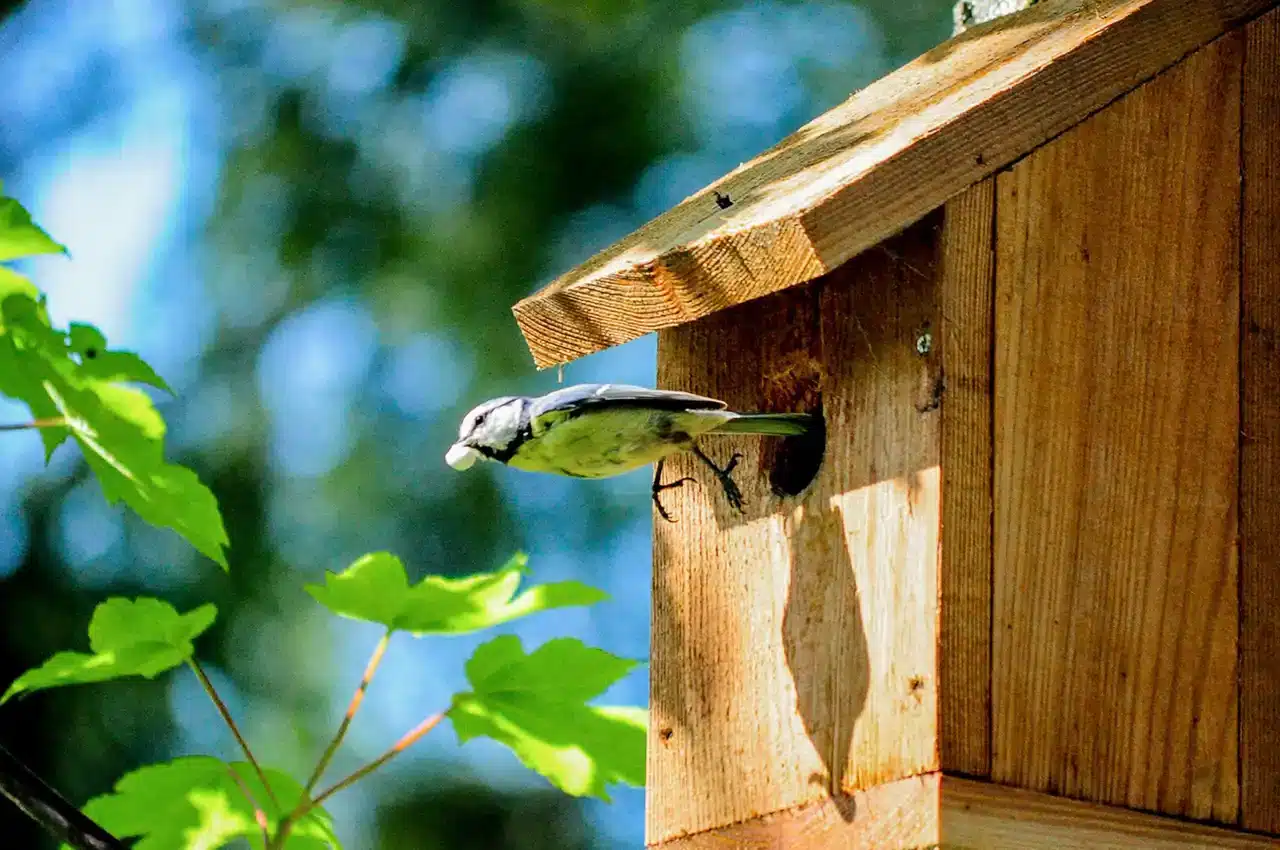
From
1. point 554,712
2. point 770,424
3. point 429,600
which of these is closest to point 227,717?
point 429,600

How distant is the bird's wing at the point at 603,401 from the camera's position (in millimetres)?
2104

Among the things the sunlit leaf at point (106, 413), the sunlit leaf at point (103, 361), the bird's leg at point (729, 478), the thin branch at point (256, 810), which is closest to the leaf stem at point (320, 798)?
the thin branch at point (256, 810)

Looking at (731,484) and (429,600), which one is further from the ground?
(731,484)

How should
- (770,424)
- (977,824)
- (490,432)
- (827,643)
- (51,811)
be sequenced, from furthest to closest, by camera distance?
1. (490,432)
2. (770,424)
3. (827,643)
4. (977,824)
5. (51,811)

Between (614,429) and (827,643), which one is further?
(614,429)

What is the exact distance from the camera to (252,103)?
5543 millimetres

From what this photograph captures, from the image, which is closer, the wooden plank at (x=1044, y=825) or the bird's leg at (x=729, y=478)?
the wooden plank at (x=1044, y=825)

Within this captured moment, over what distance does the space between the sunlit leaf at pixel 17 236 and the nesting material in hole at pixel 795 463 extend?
1112 mm

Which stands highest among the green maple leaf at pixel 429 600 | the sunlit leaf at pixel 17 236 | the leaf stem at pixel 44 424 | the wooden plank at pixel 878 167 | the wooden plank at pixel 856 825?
the wooden plank at pixel 878 167

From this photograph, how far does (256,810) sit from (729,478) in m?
0.95

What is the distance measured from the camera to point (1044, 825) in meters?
1.74

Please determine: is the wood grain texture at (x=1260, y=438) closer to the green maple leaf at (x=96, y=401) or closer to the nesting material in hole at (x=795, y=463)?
the nesting material in hole at (x=795, y=463)

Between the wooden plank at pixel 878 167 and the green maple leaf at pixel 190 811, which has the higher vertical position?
the wooden plank at pixel 878 167

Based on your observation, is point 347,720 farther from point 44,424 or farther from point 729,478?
point 729,478
